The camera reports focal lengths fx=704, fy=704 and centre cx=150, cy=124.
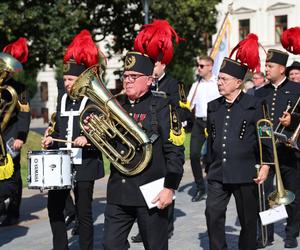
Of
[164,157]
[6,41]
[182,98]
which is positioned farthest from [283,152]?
[6,41]

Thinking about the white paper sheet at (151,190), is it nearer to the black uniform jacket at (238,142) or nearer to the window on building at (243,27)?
the black uniform jacket at (238,142)

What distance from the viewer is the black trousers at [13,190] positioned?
7.47 m

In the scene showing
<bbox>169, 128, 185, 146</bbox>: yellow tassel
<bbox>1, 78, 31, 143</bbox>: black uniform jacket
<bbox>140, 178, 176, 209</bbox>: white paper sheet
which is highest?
<bbox>169, 128, 185, 146</bbox>: yellow tassel

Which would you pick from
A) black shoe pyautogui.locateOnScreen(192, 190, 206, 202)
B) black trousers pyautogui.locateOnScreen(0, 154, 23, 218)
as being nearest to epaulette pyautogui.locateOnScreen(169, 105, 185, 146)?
black trousers pyautogui.locateOnScreen(0, 154, 23, 218)

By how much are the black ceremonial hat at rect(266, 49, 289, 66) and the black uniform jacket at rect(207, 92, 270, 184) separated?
1.40m

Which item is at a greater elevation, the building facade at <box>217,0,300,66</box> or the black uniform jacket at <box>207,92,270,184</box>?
the building facade at <box>217,0,300,66</box>

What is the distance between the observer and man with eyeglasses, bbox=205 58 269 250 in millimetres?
6297

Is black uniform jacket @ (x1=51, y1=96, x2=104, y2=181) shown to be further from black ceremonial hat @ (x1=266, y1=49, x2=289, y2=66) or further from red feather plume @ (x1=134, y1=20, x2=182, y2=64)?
black ceremonial hat @ (x1=266, y1=49, x2=289, y2=66)

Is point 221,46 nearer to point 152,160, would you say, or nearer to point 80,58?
point 80,58

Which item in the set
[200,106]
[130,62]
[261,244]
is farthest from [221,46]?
[130,62]

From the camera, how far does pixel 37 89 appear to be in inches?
2279

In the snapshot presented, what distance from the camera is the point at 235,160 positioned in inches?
249

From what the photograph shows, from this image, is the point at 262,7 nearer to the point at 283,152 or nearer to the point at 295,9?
the point at 295,9

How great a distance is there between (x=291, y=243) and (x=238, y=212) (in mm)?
1379
